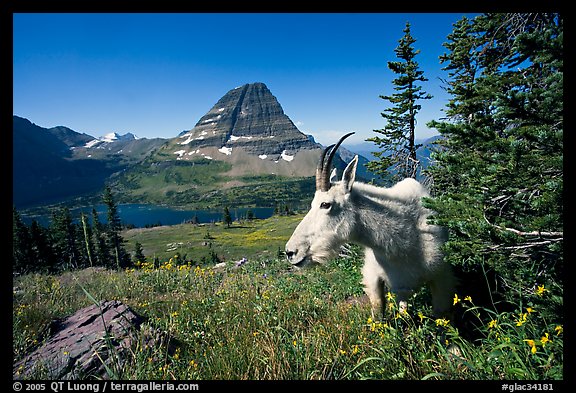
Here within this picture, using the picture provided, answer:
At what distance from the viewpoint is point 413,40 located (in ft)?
41.7

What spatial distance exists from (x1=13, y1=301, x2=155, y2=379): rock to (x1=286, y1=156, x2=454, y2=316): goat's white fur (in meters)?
2.70

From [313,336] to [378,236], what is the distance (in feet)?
6.70

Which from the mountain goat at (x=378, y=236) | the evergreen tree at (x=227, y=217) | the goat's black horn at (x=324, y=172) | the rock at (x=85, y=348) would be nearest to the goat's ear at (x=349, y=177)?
the mountain goat at (x=378, y=236)

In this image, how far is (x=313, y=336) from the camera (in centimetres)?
350

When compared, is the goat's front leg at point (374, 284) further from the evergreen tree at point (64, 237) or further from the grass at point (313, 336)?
the evergreen tree at point (64, 237)

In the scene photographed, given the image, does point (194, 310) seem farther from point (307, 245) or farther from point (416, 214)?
point (416, 214)

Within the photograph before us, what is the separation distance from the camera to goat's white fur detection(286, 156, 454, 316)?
15.4 feet

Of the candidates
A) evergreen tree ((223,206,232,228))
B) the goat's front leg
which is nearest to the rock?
the goat's front leg

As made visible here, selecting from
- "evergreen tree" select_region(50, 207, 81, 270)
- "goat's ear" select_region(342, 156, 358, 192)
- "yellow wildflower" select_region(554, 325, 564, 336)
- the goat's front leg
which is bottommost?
"evergreen tree" select_region(50, 207, 81, 270)

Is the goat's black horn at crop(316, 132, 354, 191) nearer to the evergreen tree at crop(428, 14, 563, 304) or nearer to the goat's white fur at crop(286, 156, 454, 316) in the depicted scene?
the goat's white fur at crop(286, 156, 454, 316)

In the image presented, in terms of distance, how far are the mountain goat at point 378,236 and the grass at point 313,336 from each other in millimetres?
429

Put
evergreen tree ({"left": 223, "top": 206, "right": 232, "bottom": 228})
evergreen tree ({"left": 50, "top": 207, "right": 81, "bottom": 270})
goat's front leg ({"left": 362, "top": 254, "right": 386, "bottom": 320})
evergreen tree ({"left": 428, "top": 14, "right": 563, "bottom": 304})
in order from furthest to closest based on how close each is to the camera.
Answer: evergreen tree ({"left": 223, "top": 206, "right": 232, "bottom": 228})
evergreen tree ({"left": 50, "top": 207, "right": 81, "bottom": 270})
goat's front leg ({"left": 362, "top": 254, "right": 386, "bottom": 320})
evergreen tree ({"left": 428, "top": 14, "right": 563, "bottom": 304})

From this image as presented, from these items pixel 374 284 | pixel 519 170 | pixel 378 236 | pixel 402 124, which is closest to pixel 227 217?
pixel 402 124
